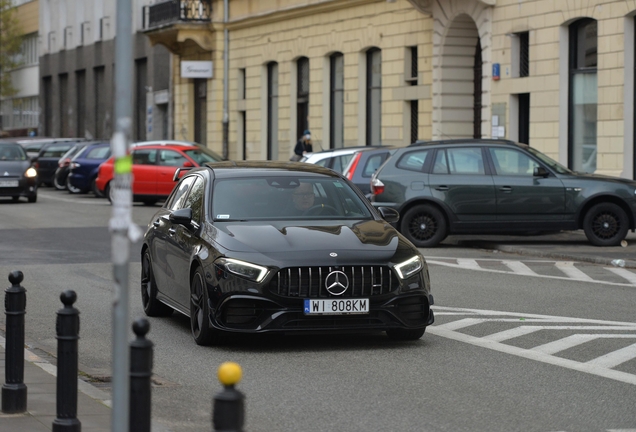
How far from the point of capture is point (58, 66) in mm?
70188

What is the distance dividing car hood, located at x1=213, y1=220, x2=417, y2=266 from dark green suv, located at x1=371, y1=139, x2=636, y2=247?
9.65 metres

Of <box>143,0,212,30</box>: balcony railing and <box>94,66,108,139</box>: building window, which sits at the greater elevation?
<box>143,0,212,30</box>: balcony railing

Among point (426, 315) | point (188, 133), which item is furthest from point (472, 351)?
point (188, 133)

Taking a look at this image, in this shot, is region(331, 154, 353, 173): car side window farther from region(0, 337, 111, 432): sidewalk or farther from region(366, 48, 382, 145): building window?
region(0, 337, 111, 432): sidewalk

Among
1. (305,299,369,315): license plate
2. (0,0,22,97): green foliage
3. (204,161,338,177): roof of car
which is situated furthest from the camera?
(0,0,22,97): green foliage

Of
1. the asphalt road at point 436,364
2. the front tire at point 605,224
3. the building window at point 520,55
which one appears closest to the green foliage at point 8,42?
the building window at point 520,55

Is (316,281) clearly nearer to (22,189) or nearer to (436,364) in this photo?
(436,364)

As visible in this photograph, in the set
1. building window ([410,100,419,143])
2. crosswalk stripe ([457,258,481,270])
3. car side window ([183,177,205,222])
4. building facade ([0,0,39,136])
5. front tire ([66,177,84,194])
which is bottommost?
crosswalk stripe ([457,258,481,270])

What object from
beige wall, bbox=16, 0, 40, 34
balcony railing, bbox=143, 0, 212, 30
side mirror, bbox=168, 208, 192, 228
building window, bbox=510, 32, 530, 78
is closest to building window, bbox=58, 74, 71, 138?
beige wall, bbox=16, 0, 40, 34

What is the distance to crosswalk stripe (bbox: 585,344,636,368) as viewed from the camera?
9252mm

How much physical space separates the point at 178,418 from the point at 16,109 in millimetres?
74924

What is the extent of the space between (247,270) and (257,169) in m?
1.95

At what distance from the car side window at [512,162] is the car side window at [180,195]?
29.1 feet

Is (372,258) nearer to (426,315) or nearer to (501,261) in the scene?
(426,315)
